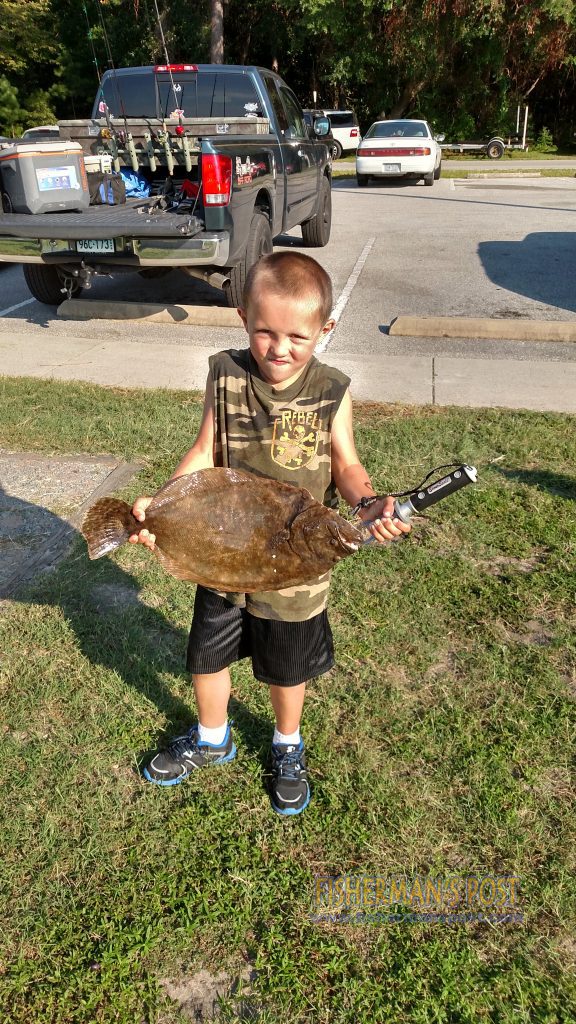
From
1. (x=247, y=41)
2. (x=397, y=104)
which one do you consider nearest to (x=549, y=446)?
(x=397, y=104)

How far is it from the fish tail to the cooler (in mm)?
6107

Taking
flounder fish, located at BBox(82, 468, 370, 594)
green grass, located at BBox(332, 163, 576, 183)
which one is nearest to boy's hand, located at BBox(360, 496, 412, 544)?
flounder fish, located at BBox(82, 468, 370, 594)

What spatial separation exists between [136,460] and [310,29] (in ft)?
101

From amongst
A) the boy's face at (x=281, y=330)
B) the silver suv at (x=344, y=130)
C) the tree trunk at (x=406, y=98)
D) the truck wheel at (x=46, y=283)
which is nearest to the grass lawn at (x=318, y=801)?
the boy's face at (x=281, y=330)

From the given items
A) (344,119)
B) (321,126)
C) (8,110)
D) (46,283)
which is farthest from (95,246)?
(8,110)

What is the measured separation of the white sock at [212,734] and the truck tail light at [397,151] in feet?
64.4

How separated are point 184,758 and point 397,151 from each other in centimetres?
1985

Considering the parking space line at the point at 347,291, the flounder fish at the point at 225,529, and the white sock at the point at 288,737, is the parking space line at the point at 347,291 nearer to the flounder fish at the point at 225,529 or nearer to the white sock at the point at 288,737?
the white sock at the point at 288,737

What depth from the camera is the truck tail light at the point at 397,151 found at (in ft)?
62.6

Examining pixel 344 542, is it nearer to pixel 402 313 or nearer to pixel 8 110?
pixel 402 313

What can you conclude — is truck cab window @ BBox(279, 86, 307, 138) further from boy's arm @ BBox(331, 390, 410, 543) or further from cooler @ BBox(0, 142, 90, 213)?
boy's arm @ BBox(331, 390, 410, 543)

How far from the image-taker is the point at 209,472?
6.80ft

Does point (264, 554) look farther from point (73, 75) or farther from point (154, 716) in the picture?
point (73, 75)

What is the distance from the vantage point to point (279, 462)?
2174 mm
